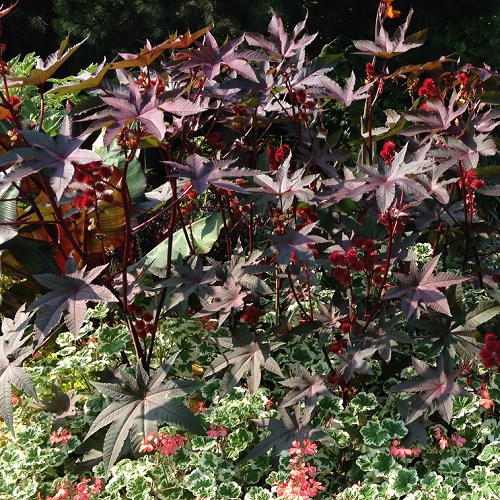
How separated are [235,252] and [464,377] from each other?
0.94m

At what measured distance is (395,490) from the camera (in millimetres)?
2049

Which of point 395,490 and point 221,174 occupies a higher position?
point 221,174

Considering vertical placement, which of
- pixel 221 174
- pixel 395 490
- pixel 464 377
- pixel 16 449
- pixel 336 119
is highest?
pixel 221 174

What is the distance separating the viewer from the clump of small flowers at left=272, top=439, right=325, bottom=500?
1959 mm

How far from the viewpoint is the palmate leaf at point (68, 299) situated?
1.90 meters

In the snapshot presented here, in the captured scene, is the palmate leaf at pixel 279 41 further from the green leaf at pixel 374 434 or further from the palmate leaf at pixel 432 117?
the green leaf at pixel 374 434

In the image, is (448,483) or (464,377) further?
(464,377)

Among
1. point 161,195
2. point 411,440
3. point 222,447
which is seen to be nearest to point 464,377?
point 411,440

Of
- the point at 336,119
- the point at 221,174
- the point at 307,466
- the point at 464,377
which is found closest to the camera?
the point at 221,174

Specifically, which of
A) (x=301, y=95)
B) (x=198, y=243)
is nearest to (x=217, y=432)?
(x=198, y=243)

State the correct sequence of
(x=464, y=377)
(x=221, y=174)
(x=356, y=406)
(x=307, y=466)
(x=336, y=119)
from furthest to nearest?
(x=336, y=119), (x=464, y=377), (x=356, y=406), (x=307, y=466), (x=221, y=174)

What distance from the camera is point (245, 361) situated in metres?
2.25

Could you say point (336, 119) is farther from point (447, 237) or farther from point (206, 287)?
point (206, 287)

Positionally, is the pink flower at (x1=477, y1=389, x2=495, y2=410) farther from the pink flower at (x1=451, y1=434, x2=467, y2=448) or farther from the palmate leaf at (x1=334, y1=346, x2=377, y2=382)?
the palmate leaf at (x1=334, y1=346, x2=377, y2=382)
